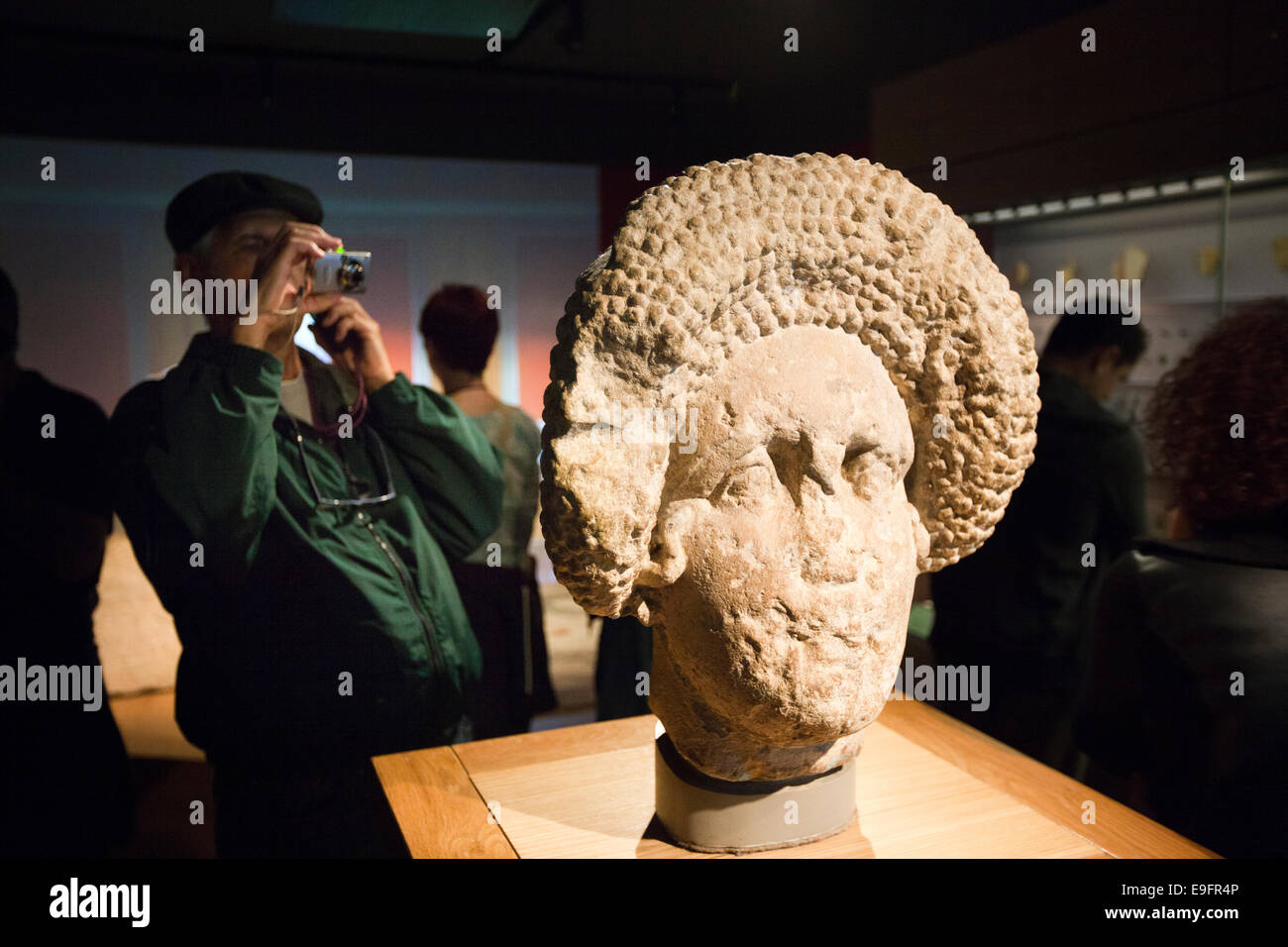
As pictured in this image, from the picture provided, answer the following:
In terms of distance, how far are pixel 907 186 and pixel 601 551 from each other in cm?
85

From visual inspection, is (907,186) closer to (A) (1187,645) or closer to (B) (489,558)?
(A) (1187,645)

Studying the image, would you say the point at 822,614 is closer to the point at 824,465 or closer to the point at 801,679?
the point at 801,679

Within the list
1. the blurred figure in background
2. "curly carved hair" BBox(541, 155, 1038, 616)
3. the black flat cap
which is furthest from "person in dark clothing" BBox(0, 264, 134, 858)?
"curly carved hair" BBox(541, 155, 1038, 616)

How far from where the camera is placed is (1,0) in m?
2.21

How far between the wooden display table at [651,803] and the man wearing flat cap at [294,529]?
24cm

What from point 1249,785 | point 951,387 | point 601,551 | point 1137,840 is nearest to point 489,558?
point 601,551

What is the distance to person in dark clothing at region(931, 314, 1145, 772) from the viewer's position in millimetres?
2875

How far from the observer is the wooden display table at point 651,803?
6.51 feet

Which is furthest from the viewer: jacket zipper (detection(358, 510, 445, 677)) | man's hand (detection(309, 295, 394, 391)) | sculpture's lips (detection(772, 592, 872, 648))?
jacket zipper (detection(358, 510, 445, 677))

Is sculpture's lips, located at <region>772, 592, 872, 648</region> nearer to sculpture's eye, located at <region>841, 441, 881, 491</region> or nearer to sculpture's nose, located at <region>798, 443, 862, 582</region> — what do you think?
sculpture's nose, located at <region>798, 443, 862, 582</region>

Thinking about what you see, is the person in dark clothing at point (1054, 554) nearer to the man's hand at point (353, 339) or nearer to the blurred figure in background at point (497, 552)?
the blurred figure in background at point (497, 552)

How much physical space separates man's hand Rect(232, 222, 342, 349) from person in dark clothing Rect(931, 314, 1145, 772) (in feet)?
6.91

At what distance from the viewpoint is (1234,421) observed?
2.21m

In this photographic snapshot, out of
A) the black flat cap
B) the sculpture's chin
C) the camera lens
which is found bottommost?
the sculpture's chin
